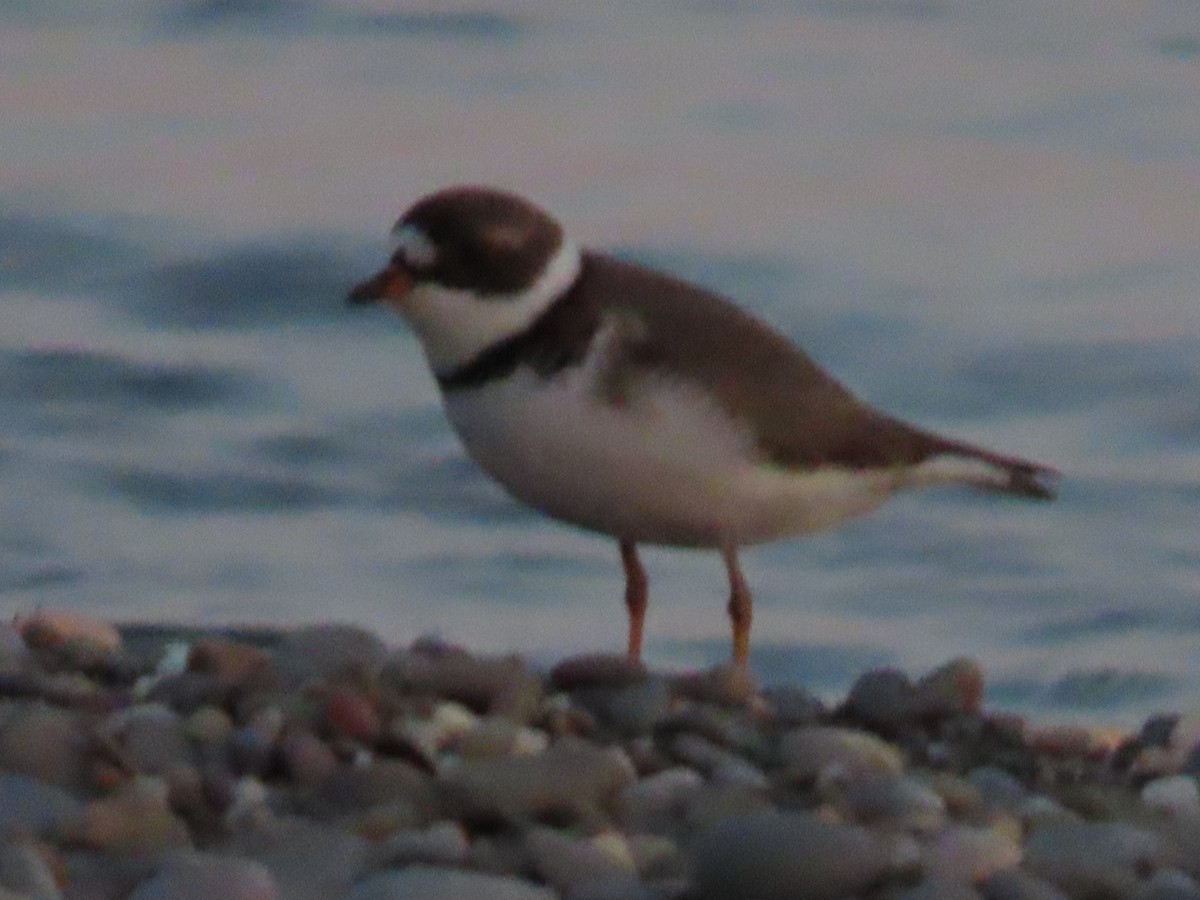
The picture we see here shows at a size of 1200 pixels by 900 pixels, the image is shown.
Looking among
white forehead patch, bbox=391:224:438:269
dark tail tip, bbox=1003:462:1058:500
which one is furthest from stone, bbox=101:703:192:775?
dark tail tip, bbox=1003:462:1058:500

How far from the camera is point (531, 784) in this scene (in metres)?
6.77

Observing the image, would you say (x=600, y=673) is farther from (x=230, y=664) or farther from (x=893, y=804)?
(x=893, y=804)

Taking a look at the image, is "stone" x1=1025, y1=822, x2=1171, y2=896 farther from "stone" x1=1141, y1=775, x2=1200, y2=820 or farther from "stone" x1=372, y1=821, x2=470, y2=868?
"stone" x1=372, y1=821, x2=470, y2=868

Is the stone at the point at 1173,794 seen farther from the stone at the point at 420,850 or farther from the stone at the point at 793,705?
the stone at the point at 420,850

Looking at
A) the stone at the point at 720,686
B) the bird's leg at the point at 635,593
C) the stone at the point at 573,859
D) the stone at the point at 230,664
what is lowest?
the bird's leg at the point at 635,593

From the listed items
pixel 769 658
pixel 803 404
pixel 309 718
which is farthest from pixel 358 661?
pixel 769 658

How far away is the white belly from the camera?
843 cm

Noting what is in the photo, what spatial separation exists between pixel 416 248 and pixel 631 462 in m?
0.69

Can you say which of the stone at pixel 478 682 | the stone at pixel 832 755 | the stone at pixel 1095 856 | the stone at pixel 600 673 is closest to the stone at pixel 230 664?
the stone at pixel 478 682

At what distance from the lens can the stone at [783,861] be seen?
6266 millimetres

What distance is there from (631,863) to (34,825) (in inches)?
37.7

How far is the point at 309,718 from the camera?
7.11 meters

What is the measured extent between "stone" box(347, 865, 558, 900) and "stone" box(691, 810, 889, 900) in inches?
10.2

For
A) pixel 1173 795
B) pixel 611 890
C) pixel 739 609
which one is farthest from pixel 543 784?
pixel 739 609
